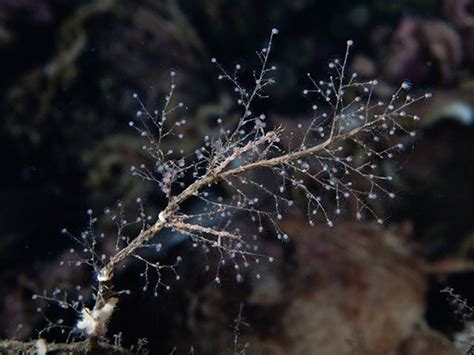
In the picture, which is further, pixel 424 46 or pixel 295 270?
pixel 424 46

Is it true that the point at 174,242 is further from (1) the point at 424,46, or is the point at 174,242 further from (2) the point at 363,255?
(1) the point at 424,46

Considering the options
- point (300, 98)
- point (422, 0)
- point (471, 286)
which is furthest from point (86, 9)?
point (471, 286)

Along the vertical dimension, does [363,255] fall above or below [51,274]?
above

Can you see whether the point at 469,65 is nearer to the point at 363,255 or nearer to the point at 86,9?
the point at 363,255

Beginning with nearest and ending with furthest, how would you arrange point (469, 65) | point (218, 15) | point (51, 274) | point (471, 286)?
point (471, 286), point (51, 274), point (469, 65), point (218, 15)

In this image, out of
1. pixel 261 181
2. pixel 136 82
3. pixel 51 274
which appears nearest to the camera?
pixel 261 181

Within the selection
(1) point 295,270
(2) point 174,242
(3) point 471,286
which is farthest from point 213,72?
(3) point 471,286

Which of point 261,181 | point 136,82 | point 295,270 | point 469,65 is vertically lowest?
point 295,270
